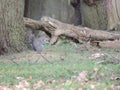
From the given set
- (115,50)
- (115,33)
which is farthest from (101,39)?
(115,50)

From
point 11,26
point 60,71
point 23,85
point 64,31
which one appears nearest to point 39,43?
point 64,31

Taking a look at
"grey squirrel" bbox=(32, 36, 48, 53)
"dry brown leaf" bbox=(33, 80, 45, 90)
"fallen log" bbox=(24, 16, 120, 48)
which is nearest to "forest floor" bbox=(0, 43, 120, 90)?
"dry brown leaf" bbox=(33, 80, 45, 90)

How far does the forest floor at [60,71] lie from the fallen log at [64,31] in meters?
1.15

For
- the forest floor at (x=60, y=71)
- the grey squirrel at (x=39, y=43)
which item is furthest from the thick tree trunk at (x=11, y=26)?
the grey squirrel at (x=39, y=43)

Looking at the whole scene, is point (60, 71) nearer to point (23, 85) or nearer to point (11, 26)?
point (23, 85)

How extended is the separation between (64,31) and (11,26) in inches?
103

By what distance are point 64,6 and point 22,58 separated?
641 cm

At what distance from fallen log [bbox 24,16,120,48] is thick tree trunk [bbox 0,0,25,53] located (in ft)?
5.35

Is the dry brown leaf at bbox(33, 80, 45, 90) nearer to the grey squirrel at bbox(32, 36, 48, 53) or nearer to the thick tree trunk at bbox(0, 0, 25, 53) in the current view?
the thick tree trunk at bbox(0, 0, 25, 53)

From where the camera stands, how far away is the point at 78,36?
40.4 feet

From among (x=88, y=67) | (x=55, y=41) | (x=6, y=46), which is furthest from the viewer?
(x=55, y=41)

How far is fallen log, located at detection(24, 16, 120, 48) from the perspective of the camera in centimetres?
1202

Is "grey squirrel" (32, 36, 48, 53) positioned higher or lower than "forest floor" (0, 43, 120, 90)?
lower

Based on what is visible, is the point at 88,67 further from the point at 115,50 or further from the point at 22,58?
the point at 115,50
